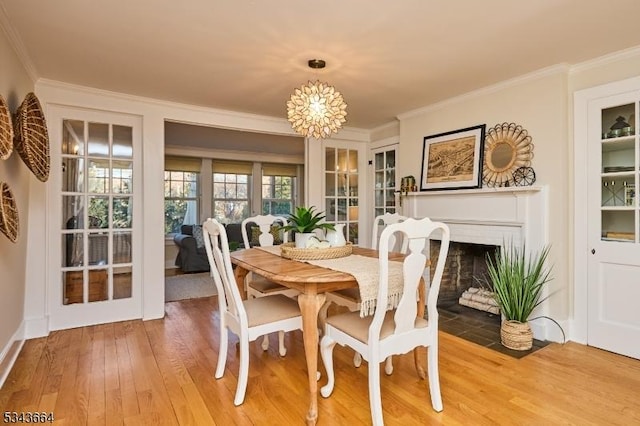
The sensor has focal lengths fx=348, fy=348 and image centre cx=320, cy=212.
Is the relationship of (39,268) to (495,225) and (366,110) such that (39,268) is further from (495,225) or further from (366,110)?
(495,225)

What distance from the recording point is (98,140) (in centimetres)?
344

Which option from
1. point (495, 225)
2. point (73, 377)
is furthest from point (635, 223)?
point (73, 377)

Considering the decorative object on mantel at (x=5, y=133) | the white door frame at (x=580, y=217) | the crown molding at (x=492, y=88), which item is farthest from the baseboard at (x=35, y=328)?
the white door frame at (x=580, y=217)

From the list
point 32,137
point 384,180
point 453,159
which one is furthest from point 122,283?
point 453,159

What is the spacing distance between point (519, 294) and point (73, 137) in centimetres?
423

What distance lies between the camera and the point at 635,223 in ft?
8.57

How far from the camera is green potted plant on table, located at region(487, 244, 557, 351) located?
2746 millimetres

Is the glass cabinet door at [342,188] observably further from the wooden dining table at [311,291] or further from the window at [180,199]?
the window at [180,199]

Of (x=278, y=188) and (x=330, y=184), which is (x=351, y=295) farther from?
(x=278, y=188)

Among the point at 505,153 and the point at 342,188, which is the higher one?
the point at 505,153

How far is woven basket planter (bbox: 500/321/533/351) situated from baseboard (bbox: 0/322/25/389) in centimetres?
353

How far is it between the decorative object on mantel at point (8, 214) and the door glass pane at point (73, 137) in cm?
112

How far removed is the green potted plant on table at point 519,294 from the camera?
9.01 feet

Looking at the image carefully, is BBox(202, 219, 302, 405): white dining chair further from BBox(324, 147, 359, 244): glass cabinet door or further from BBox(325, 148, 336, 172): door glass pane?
BBox(325, 148, 336, 172): door glass pane
